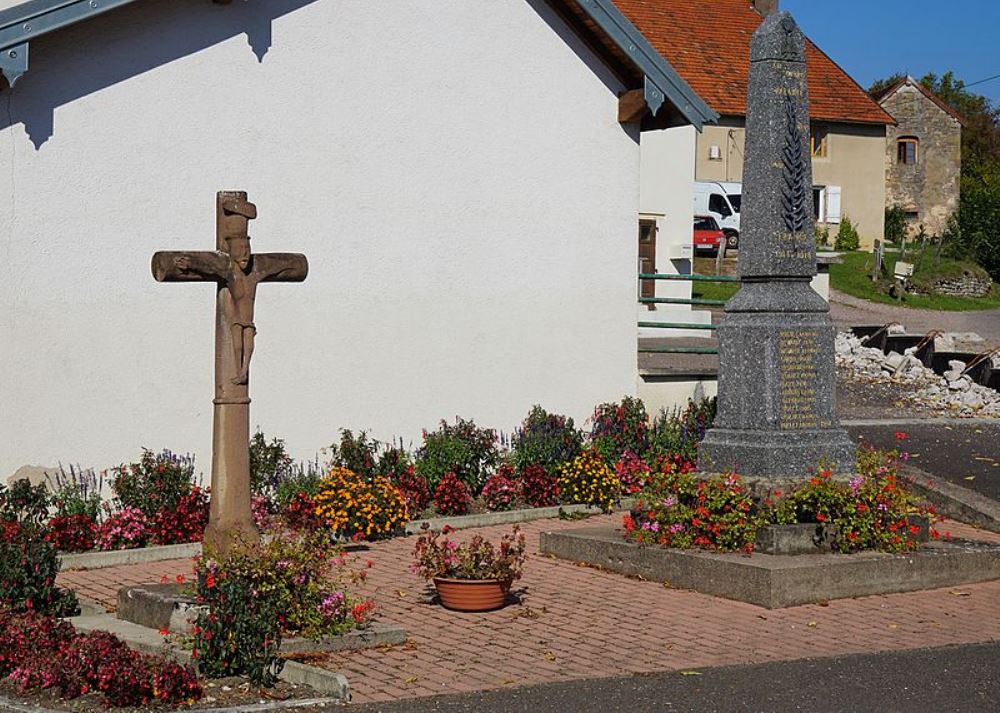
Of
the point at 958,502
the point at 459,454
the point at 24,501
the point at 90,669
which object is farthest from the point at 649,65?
the point at 90,669

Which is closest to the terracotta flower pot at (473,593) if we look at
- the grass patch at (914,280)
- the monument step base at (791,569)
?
the monument step base at (791,569)

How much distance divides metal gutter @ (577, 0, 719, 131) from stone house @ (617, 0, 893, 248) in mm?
16178

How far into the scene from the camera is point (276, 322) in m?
14.9

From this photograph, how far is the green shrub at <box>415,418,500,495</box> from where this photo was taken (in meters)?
15.3

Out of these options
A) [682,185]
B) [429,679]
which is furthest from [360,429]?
[682,185]

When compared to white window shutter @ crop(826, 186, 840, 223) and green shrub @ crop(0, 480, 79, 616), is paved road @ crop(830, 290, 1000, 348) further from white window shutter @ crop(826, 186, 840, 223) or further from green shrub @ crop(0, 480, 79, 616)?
green shrub @ crop(0, 480, 79, 616)

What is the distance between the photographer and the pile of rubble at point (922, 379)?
2350 centimetres

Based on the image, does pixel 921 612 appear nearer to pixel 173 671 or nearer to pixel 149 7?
pixel 173 671

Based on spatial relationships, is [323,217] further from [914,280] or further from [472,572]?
[914,280]

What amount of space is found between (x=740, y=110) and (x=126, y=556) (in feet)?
103

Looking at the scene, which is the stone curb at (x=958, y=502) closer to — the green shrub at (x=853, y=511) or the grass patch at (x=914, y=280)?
the green shrub at (x=853, y=511)

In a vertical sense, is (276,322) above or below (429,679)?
above

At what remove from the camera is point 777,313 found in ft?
41.0

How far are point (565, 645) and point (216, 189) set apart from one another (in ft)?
22.5
